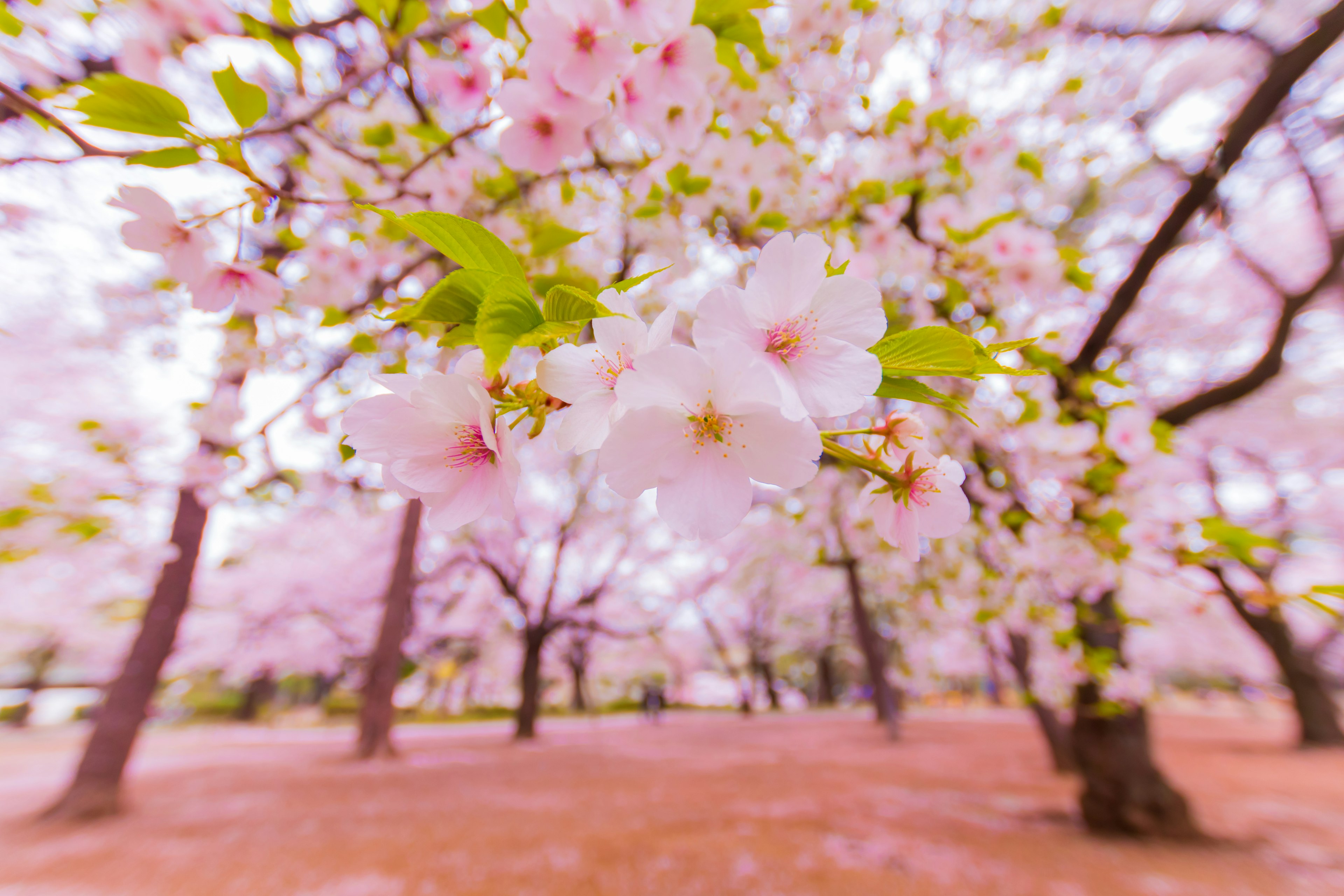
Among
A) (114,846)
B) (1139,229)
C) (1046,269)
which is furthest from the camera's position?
(1139,229)

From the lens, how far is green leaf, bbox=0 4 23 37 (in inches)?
34.2

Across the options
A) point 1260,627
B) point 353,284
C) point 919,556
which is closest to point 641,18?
point 919,556

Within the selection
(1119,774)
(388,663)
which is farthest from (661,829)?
(388,663)

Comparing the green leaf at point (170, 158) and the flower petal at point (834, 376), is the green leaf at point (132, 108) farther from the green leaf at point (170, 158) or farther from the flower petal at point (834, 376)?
the flower petal at point (834, 376)

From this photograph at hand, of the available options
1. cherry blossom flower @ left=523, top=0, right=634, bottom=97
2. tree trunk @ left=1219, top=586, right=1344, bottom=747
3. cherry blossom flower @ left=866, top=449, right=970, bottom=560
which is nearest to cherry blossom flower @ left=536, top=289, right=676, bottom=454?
cherry blossom flower @ left=866, top=449, right=970, bottom=560

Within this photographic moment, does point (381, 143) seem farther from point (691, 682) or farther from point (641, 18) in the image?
point (691, 682)

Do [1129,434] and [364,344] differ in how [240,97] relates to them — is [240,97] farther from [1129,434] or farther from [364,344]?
[1129,434]

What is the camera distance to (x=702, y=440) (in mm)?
581

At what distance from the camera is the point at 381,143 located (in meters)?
1.55

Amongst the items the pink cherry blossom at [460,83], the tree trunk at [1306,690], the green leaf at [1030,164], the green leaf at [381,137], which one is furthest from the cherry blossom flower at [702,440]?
the tree trunk at [1306,690]

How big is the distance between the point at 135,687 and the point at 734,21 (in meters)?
6.64

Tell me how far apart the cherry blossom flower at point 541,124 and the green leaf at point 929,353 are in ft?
3.24

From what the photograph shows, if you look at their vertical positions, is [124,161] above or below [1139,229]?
below

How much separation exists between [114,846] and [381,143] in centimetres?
525
